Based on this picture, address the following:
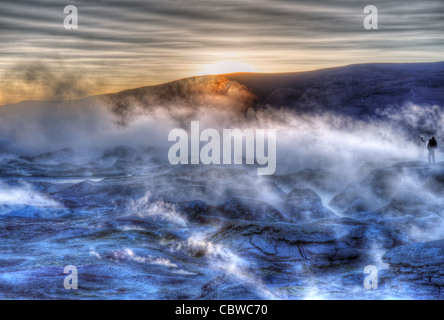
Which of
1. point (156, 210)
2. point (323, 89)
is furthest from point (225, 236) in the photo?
point (323, 89)

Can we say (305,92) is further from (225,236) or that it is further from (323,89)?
(225,236)

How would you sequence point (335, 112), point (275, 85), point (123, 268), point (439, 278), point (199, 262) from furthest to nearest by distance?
point (275, 85) → point (335, 112) → point (199, 262) → point (123, 268) → point (439, 278)

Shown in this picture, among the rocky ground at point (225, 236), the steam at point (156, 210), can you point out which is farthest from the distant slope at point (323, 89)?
the steam at point (156, 210)

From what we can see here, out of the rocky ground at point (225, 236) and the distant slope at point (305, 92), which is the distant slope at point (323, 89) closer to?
the distant slope at point (305, 92)

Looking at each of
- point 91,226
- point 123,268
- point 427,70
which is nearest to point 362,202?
point 91,226

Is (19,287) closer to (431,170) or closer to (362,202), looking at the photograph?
(362,202)

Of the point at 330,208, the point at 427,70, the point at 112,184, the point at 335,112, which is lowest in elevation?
the point at 330,208

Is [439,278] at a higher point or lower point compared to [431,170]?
lower

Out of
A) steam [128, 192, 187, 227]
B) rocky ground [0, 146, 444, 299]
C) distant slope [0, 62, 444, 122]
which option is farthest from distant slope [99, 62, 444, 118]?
steam [128, 192, 187, 227]
